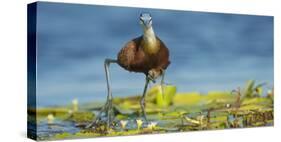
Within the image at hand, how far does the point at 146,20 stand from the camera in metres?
5.52

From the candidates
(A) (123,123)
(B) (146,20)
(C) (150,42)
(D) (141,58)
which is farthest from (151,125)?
(B) (146,20)

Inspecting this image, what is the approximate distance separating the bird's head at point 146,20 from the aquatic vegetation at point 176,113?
1.86 feet

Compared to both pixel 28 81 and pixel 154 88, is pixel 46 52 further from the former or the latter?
pixel 154 88

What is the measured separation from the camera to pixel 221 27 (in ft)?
19.4

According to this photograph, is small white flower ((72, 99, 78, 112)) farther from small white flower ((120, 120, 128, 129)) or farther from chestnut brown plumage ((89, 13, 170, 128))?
small white flower ((120, 120, 128, 129))

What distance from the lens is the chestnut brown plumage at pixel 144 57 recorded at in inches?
213

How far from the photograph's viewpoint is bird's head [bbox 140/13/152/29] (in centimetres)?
550

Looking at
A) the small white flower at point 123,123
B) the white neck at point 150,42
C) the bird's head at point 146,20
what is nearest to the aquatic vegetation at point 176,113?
the small white flower at point 123,123

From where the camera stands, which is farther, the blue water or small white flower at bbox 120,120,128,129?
small white flower at bbox 120,120,128,129

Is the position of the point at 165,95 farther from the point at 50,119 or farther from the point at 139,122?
the point at 50,119

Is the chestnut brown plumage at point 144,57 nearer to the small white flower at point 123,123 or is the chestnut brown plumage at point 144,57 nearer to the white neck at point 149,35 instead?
the white neck at point 149,35

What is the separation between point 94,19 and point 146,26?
0.51 m

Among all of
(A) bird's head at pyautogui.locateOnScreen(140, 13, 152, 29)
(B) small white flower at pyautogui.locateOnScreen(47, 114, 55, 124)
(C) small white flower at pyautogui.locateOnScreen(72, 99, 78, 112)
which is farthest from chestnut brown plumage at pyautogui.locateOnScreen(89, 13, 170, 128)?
(B) small white flower at pyautogui.locateOnScreen(47, 114, 55, 124)

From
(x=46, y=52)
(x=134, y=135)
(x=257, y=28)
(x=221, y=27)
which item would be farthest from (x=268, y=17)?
(x=46, y=52)
